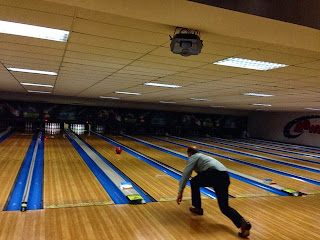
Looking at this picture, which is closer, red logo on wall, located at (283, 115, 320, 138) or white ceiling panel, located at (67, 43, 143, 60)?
white ceiling panel, located at (67, 43, 143, 60)

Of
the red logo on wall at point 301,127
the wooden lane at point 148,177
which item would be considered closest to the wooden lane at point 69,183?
the wooden lane at point 148,177

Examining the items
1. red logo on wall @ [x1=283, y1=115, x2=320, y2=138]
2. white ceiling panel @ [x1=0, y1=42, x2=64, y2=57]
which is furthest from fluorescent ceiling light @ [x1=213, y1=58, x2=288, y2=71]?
red logo on wall @ [x1=283, y1=115, x2=320, y2=138]

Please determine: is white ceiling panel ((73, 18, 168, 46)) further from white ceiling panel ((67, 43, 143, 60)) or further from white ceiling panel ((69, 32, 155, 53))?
white ceiling panel ((67, 43, 143, 60))

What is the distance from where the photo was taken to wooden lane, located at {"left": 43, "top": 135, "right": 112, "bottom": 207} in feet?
13.3

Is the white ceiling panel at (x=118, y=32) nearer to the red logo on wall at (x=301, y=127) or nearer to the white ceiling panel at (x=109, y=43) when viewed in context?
the white ceiling panel at (x=109, y=43)

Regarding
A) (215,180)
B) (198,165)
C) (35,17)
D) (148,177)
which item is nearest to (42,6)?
(35,17)

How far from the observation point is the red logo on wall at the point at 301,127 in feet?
47.6

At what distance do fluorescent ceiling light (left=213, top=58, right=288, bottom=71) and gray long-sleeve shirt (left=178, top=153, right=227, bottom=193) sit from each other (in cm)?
147

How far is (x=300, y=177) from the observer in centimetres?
644

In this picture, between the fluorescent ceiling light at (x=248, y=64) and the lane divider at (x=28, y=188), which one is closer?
the lane divider at (x=28, y=188)

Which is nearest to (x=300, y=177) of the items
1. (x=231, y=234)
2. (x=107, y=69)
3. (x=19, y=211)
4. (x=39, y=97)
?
(x=231, y=234)

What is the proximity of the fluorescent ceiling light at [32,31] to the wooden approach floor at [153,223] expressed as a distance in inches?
81.8

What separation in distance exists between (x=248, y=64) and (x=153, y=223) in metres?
2.61

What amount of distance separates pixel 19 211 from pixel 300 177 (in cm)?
586
